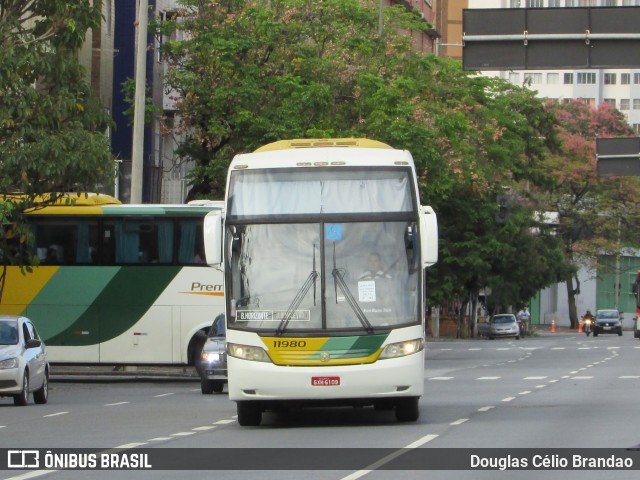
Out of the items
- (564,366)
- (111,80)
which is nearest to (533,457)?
(564,366)

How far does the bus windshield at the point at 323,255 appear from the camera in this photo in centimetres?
2023

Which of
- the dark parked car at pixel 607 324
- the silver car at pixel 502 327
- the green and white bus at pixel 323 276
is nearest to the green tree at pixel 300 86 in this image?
the green and white bus at pixel 323 276

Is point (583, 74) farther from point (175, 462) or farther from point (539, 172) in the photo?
point (175, 462)

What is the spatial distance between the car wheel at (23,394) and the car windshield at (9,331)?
62 cm

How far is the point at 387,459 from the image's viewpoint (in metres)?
15.5

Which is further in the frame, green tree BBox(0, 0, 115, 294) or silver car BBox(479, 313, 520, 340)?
silver car BBox(479, 313, 520, 340)

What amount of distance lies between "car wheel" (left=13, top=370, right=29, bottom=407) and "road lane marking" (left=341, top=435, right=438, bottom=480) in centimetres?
1001

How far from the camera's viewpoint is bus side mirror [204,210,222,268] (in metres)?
20.3

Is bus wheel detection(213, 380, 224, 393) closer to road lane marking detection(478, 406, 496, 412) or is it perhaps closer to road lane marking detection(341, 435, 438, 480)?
road lane marking detection(478, 406, 496, 412)

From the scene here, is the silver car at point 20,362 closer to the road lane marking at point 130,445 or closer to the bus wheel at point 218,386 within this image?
the bus wheel at point 218,386

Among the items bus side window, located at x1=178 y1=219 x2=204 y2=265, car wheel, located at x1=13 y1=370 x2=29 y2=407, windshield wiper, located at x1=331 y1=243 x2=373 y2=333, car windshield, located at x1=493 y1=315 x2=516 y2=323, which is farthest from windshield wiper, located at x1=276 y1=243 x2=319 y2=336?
car windshield, located at x1=493 y1=315 x2=516 y2=323

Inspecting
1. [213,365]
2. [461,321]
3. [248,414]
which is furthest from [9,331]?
[461,321]

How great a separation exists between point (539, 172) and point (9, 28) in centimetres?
5500

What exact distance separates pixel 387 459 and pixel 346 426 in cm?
502
